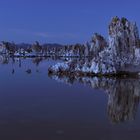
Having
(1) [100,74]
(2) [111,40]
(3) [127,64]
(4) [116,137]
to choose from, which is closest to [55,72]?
(1) [100,74]

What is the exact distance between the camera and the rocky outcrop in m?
64.2

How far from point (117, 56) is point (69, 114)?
47.6 meters

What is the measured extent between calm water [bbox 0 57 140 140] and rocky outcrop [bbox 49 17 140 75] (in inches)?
844

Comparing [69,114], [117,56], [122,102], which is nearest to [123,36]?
[117,56]

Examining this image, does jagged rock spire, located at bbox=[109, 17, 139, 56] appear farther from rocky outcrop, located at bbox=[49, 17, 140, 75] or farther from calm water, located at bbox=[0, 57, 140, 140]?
calm water, located at bbox=[0, 57, 140, 140]

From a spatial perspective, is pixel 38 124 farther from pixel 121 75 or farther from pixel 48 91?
pixel 121 75

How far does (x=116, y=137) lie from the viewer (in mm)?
21500

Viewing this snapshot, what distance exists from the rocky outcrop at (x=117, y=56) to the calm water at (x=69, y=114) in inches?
844

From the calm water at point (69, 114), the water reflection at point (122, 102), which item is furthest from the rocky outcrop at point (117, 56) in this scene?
the calm water at point (69, 114)

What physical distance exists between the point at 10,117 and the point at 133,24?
61512 mm

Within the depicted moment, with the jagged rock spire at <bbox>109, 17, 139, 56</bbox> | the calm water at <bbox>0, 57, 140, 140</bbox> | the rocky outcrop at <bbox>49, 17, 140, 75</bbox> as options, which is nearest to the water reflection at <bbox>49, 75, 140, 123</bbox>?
the calm water at <bbox>0, 57, 140, 140</bbox>

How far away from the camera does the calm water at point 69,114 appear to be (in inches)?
870

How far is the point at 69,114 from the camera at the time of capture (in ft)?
91.8

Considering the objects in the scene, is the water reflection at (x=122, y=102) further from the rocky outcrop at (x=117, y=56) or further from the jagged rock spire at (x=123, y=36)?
the jagged rock spire at (x=123, y=36)
